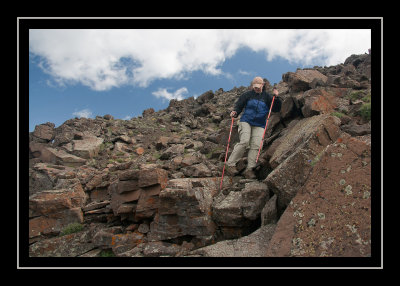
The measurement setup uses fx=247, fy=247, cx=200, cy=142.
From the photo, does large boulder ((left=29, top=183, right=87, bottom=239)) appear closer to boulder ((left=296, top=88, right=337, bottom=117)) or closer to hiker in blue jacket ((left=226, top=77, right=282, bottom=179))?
hiker in blue jacket ((left=226, top=77, right=282, bottom=179))

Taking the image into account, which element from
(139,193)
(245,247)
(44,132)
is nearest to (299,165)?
(245,247)

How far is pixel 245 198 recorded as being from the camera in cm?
877

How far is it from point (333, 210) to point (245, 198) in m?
3.31

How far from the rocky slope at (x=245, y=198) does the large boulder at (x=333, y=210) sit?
0.02 meters

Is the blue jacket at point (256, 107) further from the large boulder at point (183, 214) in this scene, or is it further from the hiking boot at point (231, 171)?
the large boulder at point (183, 214)

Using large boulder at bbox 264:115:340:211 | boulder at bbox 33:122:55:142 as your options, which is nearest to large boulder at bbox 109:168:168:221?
large boulder at bbox 264:115:340:211

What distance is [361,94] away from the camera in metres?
10.7

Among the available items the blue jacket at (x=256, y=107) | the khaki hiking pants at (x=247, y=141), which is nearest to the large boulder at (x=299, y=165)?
the khaki hiking pants at (x=247, y=141)

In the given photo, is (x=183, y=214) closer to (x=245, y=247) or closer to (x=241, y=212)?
(x=241, y=212)

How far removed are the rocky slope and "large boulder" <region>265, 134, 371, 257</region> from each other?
2 cm

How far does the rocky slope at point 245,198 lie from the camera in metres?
5.91
